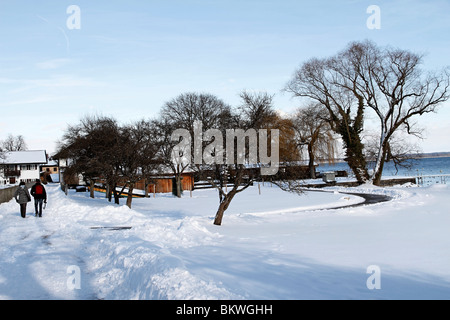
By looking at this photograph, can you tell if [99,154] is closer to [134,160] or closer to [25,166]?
[134,160]

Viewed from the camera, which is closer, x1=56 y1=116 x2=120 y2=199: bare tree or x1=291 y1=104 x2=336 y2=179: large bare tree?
x1=56 y1=116 x2=120 y2=199: bare tree

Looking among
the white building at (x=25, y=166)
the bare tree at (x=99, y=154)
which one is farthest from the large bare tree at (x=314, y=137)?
the white building at (x=25, y=166)

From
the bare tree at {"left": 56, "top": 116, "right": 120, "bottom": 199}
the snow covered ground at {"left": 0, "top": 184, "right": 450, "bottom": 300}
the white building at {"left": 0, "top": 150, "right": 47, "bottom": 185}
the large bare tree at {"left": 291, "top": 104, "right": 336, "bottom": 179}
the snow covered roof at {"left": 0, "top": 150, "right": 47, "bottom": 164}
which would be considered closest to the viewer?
the snow covered ground at {"left": 0, "top": 184, "right": 450, "bottom": 300}

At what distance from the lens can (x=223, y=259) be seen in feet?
31.9

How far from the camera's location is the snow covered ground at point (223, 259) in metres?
6.95

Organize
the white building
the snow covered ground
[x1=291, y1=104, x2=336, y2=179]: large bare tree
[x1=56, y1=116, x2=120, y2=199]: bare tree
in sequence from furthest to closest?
the white building
[x1=291, y1=104, x2=336, y2=179]: large bare tree
[x1=56, y1=116, x2=120, y2=199]: bare tree
the snow covered ground

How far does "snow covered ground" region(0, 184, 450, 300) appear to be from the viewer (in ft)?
22.8

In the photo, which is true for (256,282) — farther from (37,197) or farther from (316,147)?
(316,147)

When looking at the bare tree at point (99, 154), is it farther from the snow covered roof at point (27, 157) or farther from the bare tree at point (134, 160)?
the snow covered roof at point (27, 157)

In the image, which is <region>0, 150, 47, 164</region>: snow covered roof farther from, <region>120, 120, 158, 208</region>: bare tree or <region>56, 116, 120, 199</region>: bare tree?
<region>120, 120, 158, 208</region>: bare tree

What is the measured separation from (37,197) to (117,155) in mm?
9071

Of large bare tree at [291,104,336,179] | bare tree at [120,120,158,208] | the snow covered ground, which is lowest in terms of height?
the snow covered ground

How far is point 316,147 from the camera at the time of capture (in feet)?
189

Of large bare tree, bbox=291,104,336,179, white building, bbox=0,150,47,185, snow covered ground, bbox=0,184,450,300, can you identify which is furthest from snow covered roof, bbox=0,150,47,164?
snow covered ground, bbox=0,184,450,300
